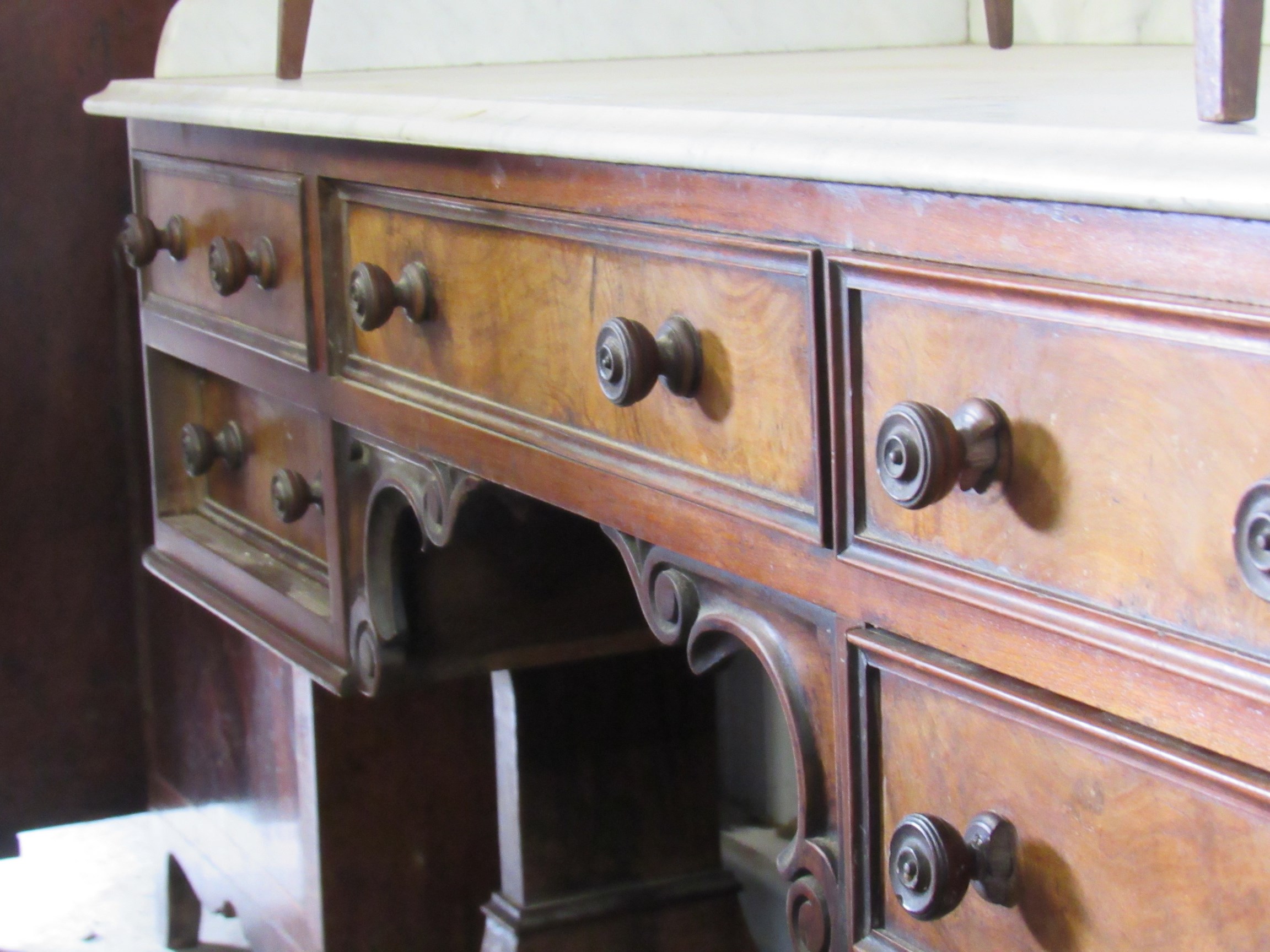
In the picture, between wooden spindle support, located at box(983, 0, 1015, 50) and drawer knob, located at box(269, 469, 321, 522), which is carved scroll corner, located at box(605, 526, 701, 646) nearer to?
drawer knob, located at box(269, 469, 321, 522)

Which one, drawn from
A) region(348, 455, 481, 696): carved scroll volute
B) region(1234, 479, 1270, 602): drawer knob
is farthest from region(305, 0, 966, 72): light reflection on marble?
region(1234, 479, 1270, 602): drawer knob

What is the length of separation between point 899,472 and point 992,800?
116 mm

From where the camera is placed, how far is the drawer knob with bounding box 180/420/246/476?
1093 mm

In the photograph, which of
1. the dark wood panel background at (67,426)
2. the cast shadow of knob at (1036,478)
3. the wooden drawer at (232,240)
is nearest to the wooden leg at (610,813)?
the wooden drawer at (232,240)

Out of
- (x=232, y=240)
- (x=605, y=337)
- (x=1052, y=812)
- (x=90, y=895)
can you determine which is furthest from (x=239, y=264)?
(x=90, y=895)

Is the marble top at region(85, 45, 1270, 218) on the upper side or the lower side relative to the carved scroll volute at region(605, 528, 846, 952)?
upper

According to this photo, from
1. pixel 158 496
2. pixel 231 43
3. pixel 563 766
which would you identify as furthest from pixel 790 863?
pixel 231 43

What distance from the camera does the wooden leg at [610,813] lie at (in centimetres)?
112

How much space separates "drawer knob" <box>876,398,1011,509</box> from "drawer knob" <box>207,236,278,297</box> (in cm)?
57

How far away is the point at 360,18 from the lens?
120 centimetres

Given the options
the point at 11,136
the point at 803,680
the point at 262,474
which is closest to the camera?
the point at 803,680

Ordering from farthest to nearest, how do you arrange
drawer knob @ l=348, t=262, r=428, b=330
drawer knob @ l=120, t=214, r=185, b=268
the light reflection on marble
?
the light reflection on marble → drawer knob @ l=120, t=214, r=185, b=268 → drawer knob @ l=348, t=262, r=428, b=330

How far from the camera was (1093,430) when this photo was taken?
1.44 feet

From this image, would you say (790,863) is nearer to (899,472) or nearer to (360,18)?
(899,472)
